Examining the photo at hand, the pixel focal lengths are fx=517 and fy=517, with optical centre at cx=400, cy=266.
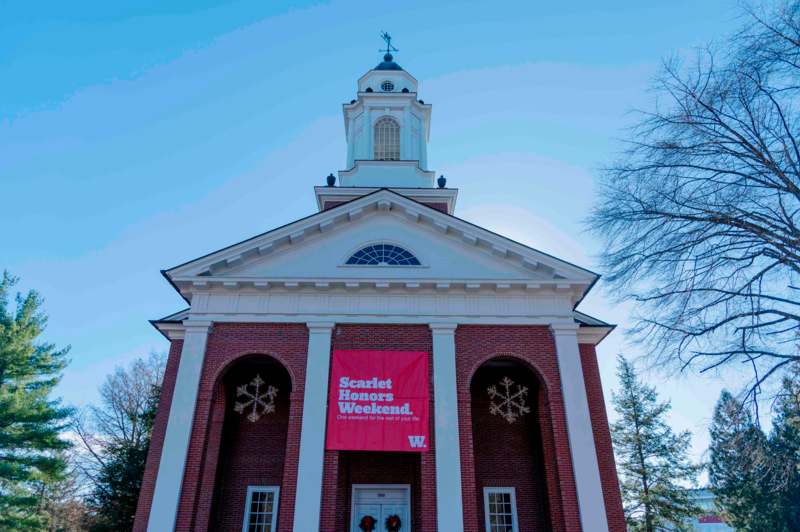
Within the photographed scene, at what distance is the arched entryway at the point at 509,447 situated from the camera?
15.1m

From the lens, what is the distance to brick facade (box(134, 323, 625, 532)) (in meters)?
13.4

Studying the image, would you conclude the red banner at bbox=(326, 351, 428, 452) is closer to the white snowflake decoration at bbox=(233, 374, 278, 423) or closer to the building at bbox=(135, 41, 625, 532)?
the building at bbox=(135, 41, 625, 532)

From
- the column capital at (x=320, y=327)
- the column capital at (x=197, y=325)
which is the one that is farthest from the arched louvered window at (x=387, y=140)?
the column capital at (x=197, y=325)

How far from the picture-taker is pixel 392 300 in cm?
1555

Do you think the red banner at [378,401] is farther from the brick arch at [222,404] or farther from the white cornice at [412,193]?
the white cornice at [412,193]

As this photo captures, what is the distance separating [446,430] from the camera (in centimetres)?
1391

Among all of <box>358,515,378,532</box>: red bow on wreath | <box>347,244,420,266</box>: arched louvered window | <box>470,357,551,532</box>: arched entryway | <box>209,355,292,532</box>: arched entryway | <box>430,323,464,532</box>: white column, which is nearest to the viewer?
<box>430,323,464,532</box>: white column

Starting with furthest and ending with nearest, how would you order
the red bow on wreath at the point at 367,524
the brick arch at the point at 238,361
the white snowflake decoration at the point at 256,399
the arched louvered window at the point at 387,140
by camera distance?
the arched louvered window at the point at 387,140 → the white snowflake decoration at the point at 256,399 → the brick arch at the point at 238,361 → the red bow on wreath at the point at 367,524

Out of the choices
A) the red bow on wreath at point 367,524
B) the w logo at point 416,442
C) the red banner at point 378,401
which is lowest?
the red bow on wreath at point 367,524

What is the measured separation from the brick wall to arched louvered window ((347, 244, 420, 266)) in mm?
6121

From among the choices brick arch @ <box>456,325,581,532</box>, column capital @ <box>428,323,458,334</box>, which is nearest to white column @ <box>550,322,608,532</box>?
brick arch @ <box>456,325,581,532</box>

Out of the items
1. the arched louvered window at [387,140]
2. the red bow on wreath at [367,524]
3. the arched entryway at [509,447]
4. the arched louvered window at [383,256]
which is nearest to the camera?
the red bow on wreath at [367,524]

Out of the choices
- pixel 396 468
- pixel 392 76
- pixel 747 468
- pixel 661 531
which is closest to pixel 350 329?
pixel 396 468

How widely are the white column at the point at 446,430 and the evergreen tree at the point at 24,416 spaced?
18.2 metres
